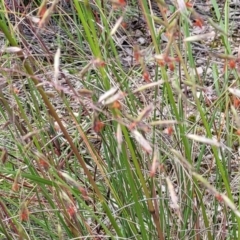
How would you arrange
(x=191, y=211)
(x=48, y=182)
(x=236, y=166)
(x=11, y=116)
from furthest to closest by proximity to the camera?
(x=236, y=166) → (x=191, y=211) → (x=48, y=182) → (x=11, y=116)

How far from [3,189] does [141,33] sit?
200 cm

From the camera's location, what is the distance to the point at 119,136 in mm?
707

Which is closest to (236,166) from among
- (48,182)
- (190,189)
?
(190,189)

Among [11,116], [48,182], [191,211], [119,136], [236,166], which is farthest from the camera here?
[236,166]

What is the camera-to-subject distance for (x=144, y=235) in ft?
3.63

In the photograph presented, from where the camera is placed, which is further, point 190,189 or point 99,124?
point 190,189

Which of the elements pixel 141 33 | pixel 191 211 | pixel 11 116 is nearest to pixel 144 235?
pixel 191 211

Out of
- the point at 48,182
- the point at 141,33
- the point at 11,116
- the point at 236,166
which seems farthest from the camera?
the point at 141,33

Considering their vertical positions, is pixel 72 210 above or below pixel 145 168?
above

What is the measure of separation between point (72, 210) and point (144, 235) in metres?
0.25

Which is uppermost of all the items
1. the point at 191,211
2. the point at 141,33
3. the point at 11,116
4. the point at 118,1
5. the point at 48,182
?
the point at 118,1

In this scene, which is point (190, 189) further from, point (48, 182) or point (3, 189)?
point (3, 189)

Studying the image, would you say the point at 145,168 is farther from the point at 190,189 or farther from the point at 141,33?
the point at 141,33

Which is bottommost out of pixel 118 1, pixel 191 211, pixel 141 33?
pixel 141 33
